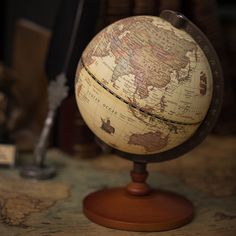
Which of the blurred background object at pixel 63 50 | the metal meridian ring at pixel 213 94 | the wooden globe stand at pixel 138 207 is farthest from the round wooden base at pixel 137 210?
the blurred background object at pixel 63 50

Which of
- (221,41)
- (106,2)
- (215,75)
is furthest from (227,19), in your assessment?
(215,75)

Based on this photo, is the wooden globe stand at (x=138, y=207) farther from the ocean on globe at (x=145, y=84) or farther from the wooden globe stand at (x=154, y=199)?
the ocean on globe at (x=145, y=84)

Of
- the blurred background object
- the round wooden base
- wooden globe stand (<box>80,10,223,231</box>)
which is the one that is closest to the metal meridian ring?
wooden globe stand (<box>80,10,223,231</box>)

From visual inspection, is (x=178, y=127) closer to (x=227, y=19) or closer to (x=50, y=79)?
(x=50, y=79)

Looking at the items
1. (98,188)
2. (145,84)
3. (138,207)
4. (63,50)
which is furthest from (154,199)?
(63,50)

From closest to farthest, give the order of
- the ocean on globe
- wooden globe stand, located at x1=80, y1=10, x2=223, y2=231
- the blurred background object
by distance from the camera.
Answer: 1. the ocean on globe
2. wooden globe stand, located at x1=80, y1=10, x2=223, y2=231
3. the blurred background object

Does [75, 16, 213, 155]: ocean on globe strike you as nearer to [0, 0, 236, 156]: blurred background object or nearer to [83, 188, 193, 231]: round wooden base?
[83, 188, 193, 231]: round wooden base

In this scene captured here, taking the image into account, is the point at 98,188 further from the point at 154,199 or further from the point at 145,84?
the point at 145,84

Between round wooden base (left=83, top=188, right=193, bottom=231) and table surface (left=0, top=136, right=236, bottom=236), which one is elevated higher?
round wooden base (left=83, top=188, right=193, bottom=231)
